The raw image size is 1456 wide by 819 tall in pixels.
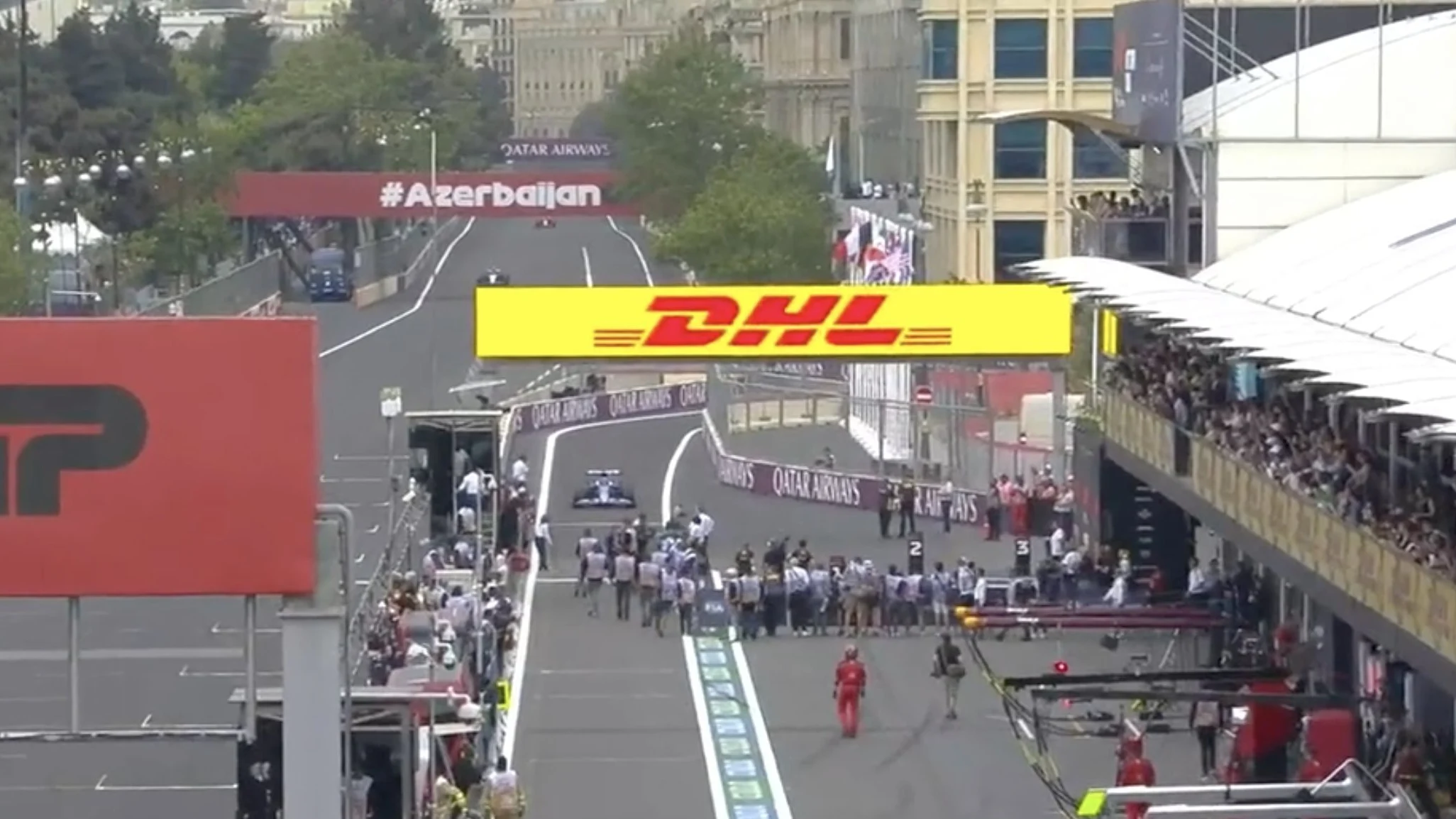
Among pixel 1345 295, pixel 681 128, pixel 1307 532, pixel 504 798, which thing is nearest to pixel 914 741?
pixel 1307 532

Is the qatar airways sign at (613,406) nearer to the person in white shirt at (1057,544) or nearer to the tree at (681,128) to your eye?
the person in white shirt at (1057,544)

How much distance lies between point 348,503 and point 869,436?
1191 cm

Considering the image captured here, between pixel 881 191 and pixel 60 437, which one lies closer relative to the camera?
pixel 60 437

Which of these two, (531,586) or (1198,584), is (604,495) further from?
(1198,584)

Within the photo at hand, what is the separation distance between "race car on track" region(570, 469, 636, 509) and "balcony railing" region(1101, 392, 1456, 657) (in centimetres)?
1246

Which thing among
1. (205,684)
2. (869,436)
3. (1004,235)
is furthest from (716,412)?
(205,684)

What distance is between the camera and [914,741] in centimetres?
3209

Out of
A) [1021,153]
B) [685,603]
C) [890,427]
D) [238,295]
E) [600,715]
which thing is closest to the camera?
[600,715]

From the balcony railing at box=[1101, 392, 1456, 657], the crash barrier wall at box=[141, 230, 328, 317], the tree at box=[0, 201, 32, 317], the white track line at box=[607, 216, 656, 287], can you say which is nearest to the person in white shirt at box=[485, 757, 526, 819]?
the balcony railing at box=[1101, 392, 1456, 657]

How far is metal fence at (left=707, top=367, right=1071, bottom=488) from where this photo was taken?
167 ft

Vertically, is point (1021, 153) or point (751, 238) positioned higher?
point (1021, 153)

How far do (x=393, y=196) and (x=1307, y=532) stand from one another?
81.3m

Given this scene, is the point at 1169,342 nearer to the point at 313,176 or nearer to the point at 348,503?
the point at 348,503

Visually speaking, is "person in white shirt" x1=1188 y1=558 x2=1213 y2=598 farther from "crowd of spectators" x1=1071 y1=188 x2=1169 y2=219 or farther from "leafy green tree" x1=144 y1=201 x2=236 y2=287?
"leafy green tree" x1=144 y1=201 x2=236 y2=287
